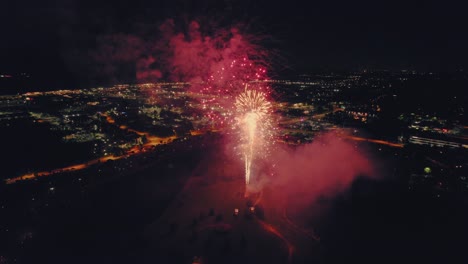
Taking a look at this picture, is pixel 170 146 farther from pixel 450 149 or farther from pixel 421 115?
pixel 421 115

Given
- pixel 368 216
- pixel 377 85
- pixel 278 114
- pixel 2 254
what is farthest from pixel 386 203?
pixel 377 85

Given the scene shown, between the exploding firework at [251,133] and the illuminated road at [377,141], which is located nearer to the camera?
the exploding firework at [251,133]

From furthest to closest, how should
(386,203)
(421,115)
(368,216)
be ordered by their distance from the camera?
(421,115) → (386,203) → (368,216)

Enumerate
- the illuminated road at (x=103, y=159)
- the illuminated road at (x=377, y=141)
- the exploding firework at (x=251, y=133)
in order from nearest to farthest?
the illuminated road at (x=103, y=159), the exploding firework at (x=251, y=133), the illuminated road at (x=377, y=141)

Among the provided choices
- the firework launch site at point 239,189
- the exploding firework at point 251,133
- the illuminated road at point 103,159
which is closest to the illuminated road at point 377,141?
the firework launch site at point 239,189

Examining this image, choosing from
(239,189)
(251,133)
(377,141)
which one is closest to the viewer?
(239,189)

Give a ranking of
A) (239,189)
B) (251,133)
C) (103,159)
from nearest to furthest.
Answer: (239,189) → (103,159) → (251,133)

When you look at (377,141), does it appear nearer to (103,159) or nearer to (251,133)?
(251,133)

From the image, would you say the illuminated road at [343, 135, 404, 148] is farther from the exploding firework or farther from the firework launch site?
the exploding firework

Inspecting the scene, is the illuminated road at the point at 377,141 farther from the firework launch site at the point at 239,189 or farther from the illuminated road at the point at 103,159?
the illuminated road at the point at 103,159

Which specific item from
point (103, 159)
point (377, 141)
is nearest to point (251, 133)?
point (377, 141)

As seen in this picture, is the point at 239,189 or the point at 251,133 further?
the point at 251,133
